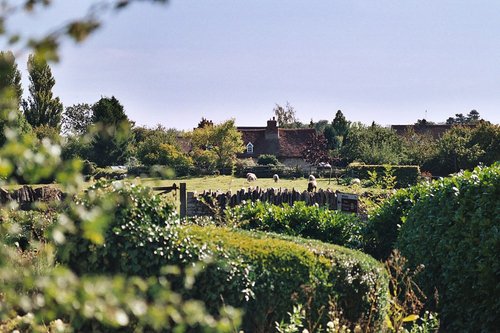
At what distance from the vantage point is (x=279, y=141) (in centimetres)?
5191

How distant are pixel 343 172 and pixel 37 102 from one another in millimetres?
27981

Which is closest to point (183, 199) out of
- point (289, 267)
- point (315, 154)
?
point (289, 267)

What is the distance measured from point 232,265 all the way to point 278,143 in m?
46.1

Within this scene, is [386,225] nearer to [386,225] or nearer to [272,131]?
[386,225]

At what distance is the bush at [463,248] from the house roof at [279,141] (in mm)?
42735

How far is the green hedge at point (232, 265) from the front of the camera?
5680mm

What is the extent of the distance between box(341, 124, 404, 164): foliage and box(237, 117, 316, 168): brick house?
5667 mm

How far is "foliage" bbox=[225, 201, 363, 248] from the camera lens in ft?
29.1

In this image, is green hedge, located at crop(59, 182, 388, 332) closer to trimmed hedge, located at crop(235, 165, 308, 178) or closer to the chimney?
trimmed hedge, located at crop(235, 165, 308, 178)

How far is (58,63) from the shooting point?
1.56 m

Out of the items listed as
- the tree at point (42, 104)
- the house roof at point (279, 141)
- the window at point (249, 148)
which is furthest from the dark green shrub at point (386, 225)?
the tree at point (42, 104)

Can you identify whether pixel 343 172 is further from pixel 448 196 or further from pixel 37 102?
pixel 448 196

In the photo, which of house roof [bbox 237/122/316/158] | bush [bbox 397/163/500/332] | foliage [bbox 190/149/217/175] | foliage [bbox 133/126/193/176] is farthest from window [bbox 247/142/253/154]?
bush [bbox 397/163/500/332]

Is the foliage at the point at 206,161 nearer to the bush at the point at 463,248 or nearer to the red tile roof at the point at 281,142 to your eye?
the red tile roof at the point at 281,142
